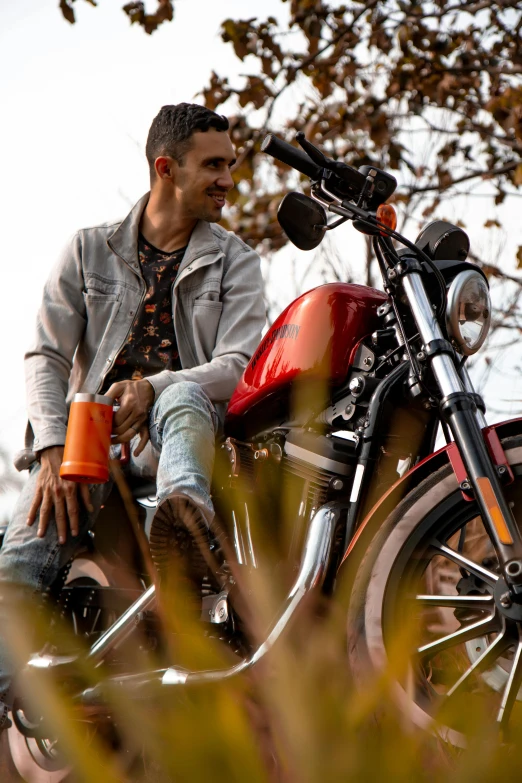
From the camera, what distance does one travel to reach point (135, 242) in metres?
2.86

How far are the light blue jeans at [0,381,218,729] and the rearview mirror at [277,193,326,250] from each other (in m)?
0.49

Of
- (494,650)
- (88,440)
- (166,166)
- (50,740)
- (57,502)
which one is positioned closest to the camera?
(494,650)

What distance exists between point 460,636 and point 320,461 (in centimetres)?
58

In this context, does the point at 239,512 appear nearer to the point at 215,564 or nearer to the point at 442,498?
the point at 215,564

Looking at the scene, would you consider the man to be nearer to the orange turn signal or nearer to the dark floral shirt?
the dark floral shirt

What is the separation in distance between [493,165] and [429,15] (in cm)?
146

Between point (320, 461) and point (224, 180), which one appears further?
point (224, 180)

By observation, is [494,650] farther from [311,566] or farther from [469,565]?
[311,566]

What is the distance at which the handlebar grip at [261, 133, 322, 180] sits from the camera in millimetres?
1950

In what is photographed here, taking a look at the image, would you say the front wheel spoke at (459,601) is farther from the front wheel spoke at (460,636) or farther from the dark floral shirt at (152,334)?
the dark floral shirt at (152,334)

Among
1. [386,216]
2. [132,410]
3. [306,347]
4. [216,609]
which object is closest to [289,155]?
[386,216]

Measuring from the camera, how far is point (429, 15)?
19.4ft

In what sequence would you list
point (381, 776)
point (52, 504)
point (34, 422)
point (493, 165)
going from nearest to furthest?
point (381, 776), point (52, 504), point (34, 422), point (493, 165)

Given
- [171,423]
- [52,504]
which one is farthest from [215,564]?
[52,504]
